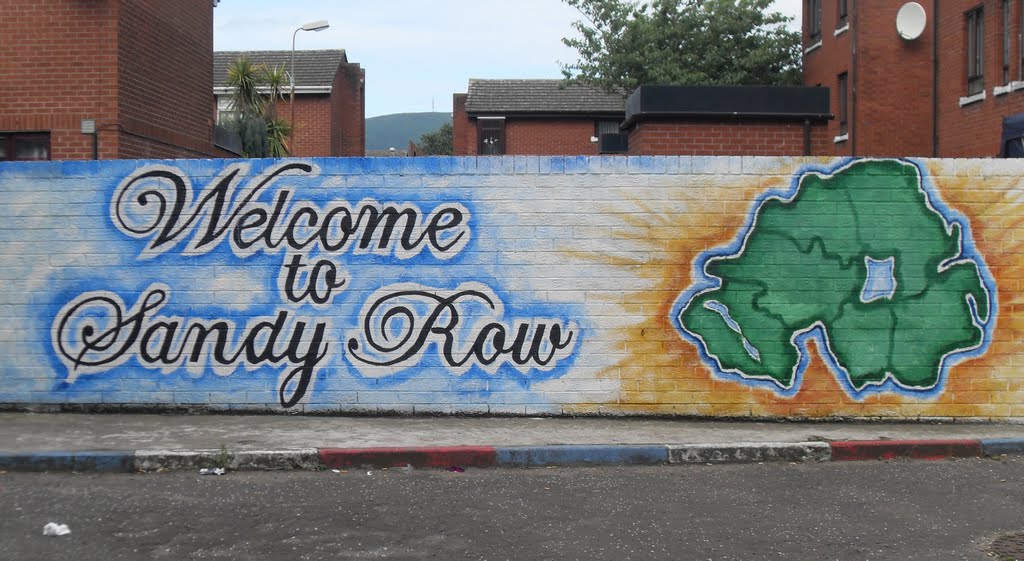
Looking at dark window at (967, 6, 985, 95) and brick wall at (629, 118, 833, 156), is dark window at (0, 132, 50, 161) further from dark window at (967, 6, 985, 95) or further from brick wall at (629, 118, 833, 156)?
dark window at (967, 6, 985, 95)

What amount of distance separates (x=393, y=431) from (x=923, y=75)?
18775mm

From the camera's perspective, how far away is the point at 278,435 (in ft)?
25.2

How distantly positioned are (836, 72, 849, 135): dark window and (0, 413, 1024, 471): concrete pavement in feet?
53.6

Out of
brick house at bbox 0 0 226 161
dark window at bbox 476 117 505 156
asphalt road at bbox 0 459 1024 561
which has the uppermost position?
dark window at bbox 476 117 505 156

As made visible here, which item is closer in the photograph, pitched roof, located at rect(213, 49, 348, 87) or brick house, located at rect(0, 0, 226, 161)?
brick house, located at rect(0, 0, 226, 161)

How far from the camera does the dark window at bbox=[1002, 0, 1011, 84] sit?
714 inches

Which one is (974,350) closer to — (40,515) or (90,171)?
(40,515)

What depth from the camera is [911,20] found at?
21.2 metres

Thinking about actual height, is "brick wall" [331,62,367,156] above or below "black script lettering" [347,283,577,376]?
above

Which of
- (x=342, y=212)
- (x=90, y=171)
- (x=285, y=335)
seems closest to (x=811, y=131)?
(x=342, y=212)

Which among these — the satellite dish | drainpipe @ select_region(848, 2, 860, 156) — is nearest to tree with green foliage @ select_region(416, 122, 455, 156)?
drainpipe @ select_region(848, 2, 860, 156)

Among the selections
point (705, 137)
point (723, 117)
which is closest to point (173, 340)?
point (705, 137)

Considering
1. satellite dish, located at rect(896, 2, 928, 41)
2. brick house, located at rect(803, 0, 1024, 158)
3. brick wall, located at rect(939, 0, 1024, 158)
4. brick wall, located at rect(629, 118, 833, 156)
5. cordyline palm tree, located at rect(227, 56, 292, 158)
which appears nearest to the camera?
brick wall, located at rect(629, 118, 833, 156)

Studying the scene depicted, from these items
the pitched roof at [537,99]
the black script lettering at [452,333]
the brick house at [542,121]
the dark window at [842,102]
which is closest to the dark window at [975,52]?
the dark window at [842,102]
